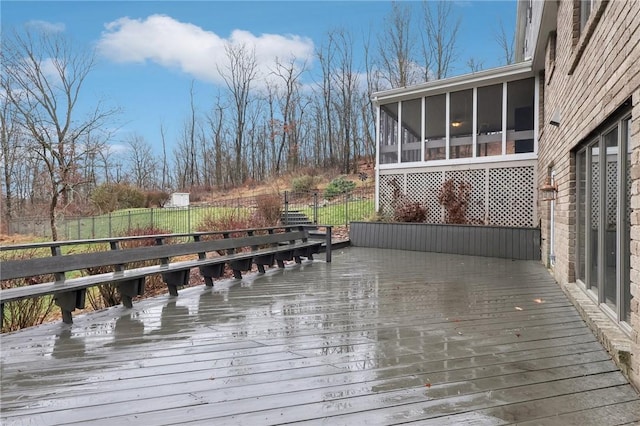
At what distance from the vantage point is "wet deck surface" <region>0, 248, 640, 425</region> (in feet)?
7.70

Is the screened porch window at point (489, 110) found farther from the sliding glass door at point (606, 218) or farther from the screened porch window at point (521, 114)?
the sliding glass door at point (606, 218)

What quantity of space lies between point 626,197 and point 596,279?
1.42 meters

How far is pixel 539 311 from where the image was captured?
470 centimetres

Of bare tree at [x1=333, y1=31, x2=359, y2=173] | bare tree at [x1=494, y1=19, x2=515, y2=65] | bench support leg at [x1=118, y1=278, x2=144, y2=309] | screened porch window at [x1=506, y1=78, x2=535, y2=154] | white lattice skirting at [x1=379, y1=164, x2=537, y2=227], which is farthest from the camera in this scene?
bare tree at [x1=333, y1=31, x2=359, y2=173]

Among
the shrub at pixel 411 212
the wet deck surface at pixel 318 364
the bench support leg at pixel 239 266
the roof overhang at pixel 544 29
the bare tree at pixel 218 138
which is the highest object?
the bare tree at pixel 218 138

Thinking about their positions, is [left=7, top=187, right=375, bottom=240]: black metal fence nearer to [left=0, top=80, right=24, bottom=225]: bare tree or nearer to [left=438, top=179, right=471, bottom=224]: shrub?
[left=0, top=80, right=24, bottom=225]: bare tree

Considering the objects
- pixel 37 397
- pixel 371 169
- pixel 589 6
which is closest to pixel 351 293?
pixel 37 397

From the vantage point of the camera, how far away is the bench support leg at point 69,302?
4.07 metres

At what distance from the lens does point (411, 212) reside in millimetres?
12242

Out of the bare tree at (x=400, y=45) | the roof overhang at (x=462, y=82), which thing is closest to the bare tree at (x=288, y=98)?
the bare tree at (x=400, y=45)

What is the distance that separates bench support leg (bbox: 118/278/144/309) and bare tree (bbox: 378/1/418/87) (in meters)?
22.8

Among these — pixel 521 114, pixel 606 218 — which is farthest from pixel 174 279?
pixel 521 114

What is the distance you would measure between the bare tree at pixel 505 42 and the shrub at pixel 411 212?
1655 cm

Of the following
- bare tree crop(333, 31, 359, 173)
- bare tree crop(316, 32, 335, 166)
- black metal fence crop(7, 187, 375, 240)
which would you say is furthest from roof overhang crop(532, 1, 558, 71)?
bare tree crop(316, 32, 335, 166)
